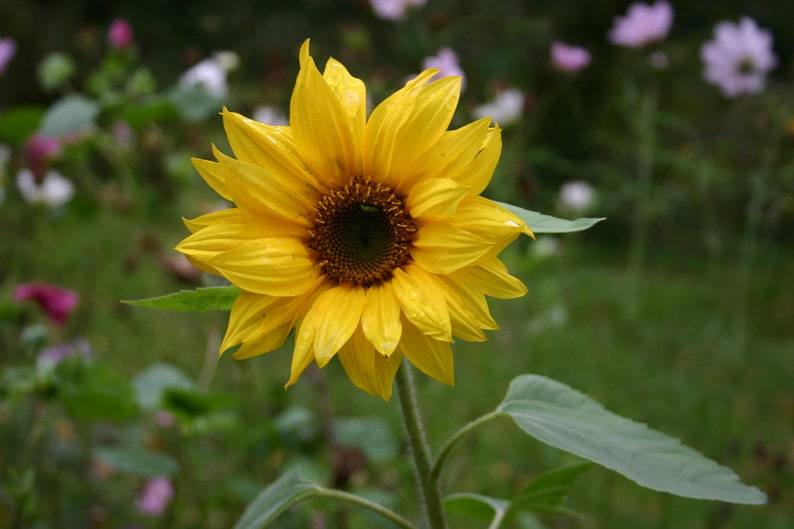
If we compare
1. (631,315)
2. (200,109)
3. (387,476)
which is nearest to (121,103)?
(200,109)

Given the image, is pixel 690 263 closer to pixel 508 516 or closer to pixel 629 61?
pixel 629 61

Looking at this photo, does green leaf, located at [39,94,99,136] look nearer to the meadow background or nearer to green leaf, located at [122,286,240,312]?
the meadow background

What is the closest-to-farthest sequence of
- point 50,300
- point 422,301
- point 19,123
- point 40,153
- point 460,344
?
point 422,301, point 50,300, point 19,123, point 40,153, point 460,344

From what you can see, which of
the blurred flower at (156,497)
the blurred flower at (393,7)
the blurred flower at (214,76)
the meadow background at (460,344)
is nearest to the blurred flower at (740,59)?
the meadow background at (460,344)

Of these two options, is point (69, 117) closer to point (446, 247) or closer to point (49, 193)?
point (49, 193)

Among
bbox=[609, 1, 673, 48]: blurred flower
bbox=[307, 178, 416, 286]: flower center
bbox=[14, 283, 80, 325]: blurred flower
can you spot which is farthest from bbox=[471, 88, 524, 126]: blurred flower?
bbox=[307, 178, 416, 286]: flower center

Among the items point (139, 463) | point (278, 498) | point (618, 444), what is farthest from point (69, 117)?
point (618, 444)
